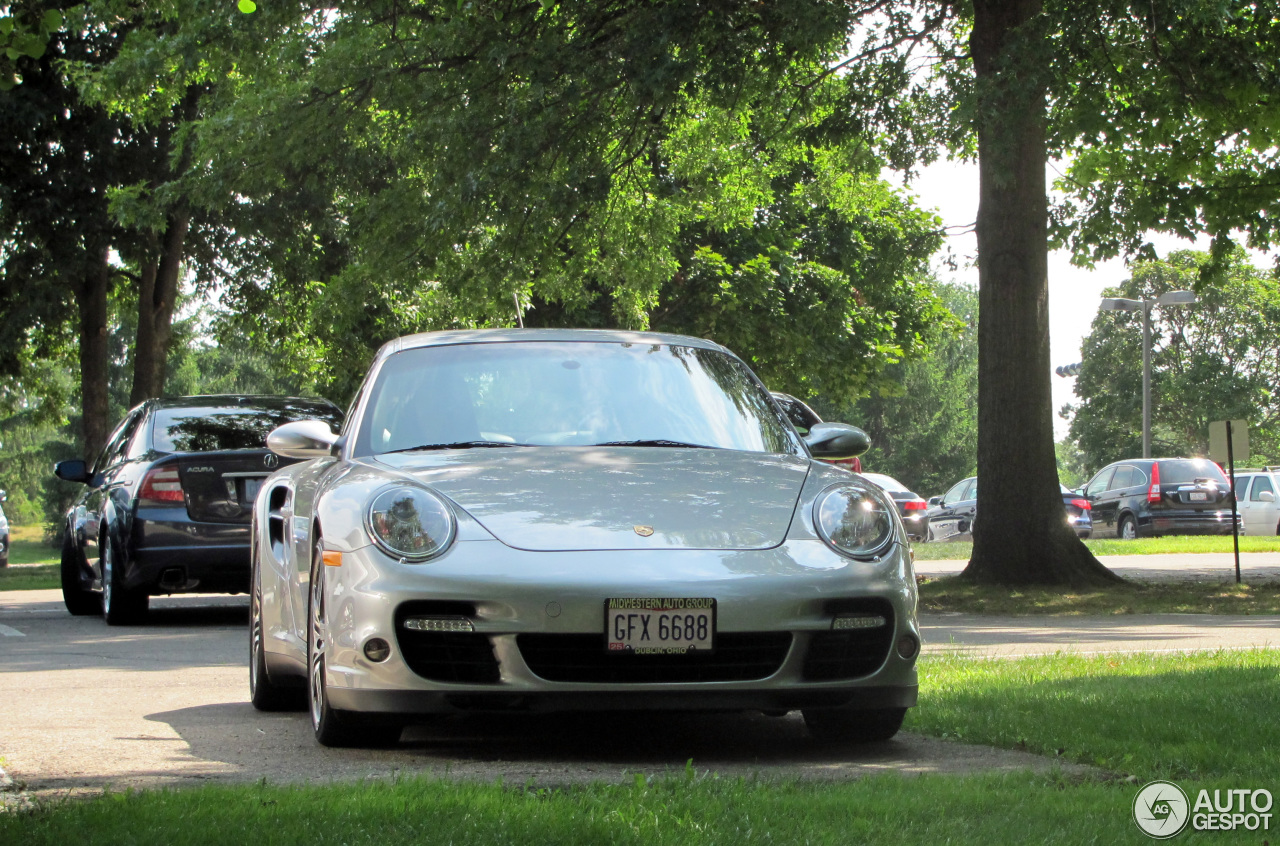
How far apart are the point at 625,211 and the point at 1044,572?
8007 millimetres

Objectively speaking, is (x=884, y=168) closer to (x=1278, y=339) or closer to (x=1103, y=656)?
(x=1103, y=656)

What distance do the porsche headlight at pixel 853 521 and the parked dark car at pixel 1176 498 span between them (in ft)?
94.3

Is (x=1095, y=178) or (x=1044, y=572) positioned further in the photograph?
(x=1095, y=178)

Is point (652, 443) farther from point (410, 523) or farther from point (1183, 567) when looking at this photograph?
point (1183, 567)

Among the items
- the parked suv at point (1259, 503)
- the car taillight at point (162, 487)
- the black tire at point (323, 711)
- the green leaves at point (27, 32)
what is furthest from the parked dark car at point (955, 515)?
the green leaves at point (27, 32)

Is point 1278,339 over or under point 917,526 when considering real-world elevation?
over

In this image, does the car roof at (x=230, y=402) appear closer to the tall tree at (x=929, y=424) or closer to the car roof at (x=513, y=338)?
the car roof at (x=513, y=338)

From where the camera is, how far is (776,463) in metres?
5.88

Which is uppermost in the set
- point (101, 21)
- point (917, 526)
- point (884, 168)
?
point (101, 21)

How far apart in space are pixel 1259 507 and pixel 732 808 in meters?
35.1

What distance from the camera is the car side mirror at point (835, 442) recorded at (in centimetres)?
641

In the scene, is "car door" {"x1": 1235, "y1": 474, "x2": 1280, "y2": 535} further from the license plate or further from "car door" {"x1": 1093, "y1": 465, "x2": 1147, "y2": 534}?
the license plate

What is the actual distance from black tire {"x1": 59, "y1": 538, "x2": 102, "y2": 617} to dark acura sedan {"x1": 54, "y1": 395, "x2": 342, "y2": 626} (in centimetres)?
78

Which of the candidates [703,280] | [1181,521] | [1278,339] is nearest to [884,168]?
[703,280]
